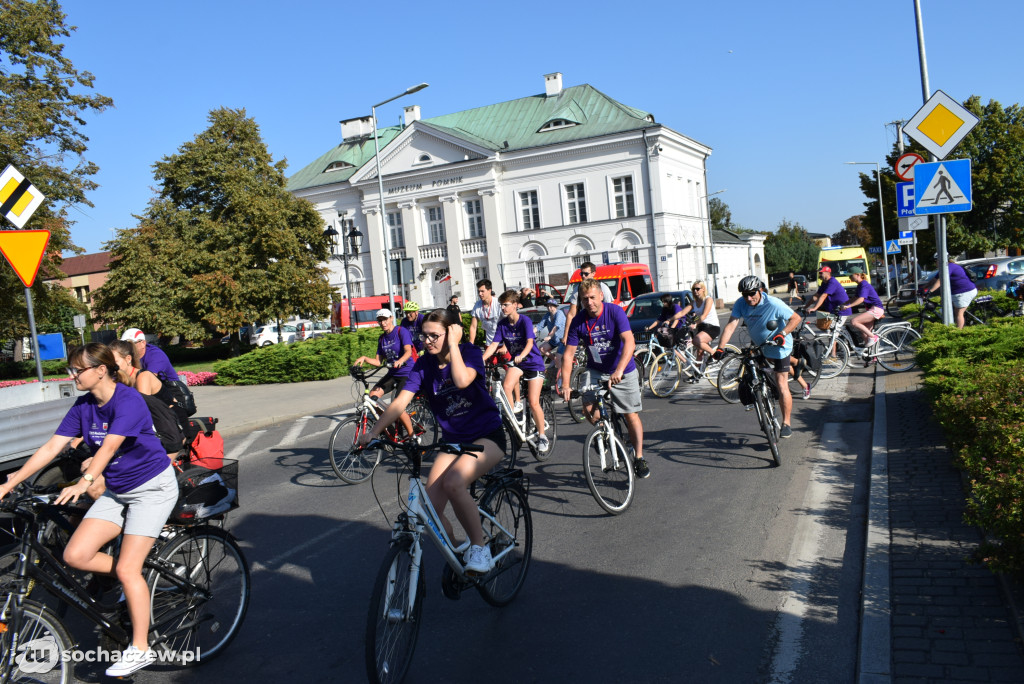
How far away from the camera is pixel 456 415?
4.77 metres

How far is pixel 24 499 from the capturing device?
A: 396cm

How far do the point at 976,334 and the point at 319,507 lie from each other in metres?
7.79

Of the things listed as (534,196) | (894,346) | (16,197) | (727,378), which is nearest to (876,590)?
(727,378)

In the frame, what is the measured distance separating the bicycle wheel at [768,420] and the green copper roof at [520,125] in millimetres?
41751

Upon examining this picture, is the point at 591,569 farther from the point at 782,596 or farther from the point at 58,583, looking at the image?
the point at 58,583

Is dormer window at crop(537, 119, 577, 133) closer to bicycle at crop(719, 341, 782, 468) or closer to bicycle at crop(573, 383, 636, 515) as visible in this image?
bicycle at crop(719, 341, 782, 468)

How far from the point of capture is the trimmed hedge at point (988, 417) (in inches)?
158

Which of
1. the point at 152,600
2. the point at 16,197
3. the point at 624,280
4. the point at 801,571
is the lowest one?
the point at 801,571

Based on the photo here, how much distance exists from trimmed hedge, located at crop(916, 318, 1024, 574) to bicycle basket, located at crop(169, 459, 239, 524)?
4.01 m

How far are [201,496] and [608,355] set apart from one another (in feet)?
12.6

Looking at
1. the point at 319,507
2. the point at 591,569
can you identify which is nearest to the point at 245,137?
the point at 319,507

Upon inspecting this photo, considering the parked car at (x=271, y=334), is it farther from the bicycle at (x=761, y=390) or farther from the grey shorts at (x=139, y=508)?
the grey shorts at (x=139, y=508)

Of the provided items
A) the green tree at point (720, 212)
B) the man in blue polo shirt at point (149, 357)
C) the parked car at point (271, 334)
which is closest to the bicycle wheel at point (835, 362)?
the man in blue polo shirt at point (149, 357)

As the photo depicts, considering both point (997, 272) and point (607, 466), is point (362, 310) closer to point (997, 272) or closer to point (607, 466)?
point (997, 272)
